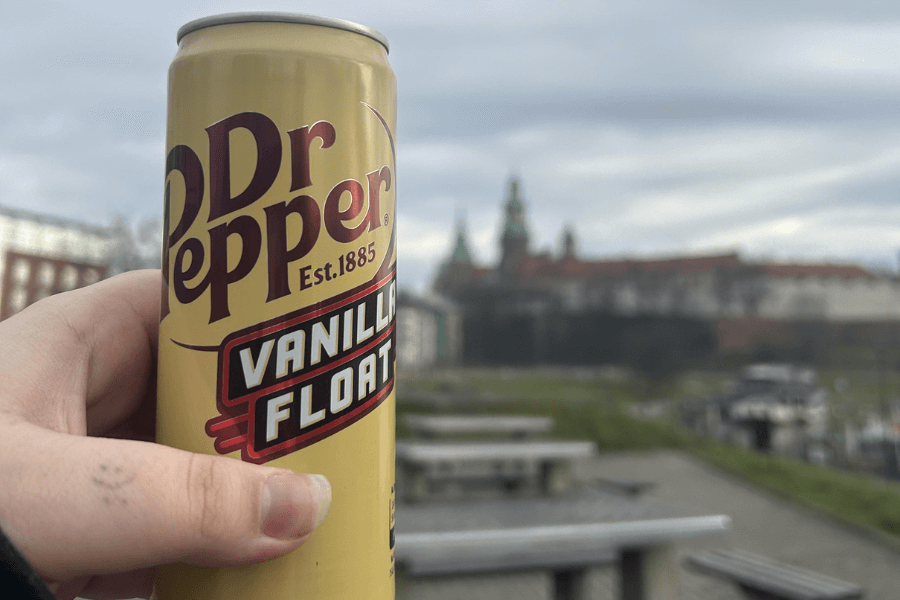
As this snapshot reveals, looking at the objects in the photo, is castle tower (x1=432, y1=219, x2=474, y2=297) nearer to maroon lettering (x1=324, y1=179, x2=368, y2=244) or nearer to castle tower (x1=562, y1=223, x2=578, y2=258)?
castle tower (x1=562, y1=223, x2=578, y2=258)

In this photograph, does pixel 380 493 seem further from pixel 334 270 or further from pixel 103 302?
pixel 103 302

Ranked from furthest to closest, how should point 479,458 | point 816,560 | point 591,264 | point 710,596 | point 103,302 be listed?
point 591,264 < point 816,560 < point 710,596 < point 479,458 < point 103,302

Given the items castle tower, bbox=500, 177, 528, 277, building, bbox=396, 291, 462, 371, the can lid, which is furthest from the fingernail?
castle tower, bbox=500, 177, 528, 277

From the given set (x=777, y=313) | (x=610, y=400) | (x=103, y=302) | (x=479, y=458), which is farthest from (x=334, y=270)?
(x=777, y=313)

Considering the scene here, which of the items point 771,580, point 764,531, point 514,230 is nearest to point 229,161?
point 771,580

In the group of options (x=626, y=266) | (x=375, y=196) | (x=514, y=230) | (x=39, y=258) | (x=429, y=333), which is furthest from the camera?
(x=514, y=230)

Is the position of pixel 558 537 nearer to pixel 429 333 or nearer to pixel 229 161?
pixel 229 161
